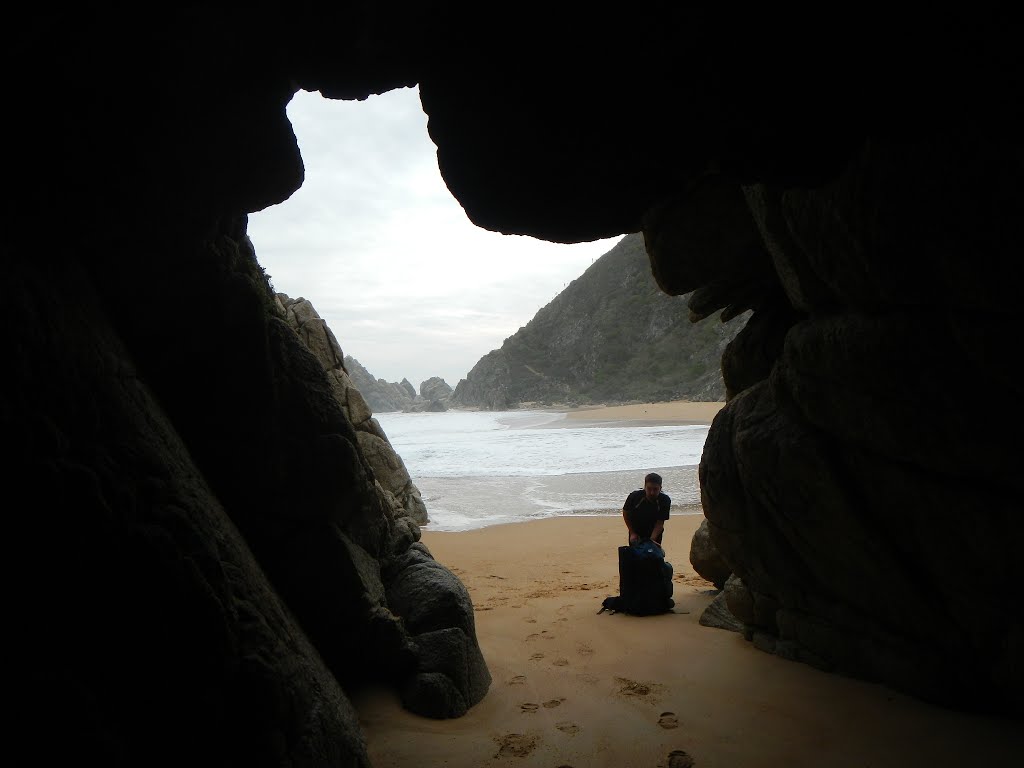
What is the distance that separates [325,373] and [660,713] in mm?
3471

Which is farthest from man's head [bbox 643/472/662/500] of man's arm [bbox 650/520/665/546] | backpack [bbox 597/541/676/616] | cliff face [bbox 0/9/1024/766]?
cliff face [bbox 0/9/1024/766]

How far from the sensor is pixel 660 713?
4293 millimetres

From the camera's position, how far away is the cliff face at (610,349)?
6059 centimetres

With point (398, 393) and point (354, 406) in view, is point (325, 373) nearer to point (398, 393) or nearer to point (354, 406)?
point (354, 406)

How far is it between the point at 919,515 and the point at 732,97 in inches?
109

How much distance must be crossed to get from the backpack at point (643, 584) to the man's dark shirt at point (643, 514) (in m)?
0.39

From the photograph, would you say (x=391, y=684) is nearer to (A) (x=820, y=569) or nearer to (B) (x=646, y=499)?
(A) (x=820, y=569)

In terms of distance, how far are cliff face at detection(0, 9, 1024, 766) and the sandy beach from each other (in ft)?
0.86

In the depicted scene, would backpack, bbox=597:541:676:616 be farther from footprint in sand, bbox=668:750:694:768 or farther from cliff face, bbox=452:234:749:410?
cliff face, bbox=452:234:749:410

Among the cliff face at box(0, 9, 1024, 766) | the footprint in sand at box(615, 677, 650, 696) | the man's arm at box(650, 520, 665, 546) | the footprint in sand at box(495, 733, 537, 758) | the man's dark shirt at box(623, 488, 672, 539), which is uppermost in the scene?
the cliff face at box(0, 9, 1024, 766)

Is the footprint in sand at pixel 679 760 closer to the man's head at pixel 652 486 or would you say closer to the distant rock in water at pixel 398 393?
the man's head at pixel 652 486

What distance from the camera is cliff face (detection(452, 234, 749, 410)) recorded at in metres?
60.6

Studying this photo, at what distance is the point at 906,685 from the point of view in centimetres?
416

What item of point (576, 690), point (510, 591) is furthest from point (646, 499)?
point (576, 690)
